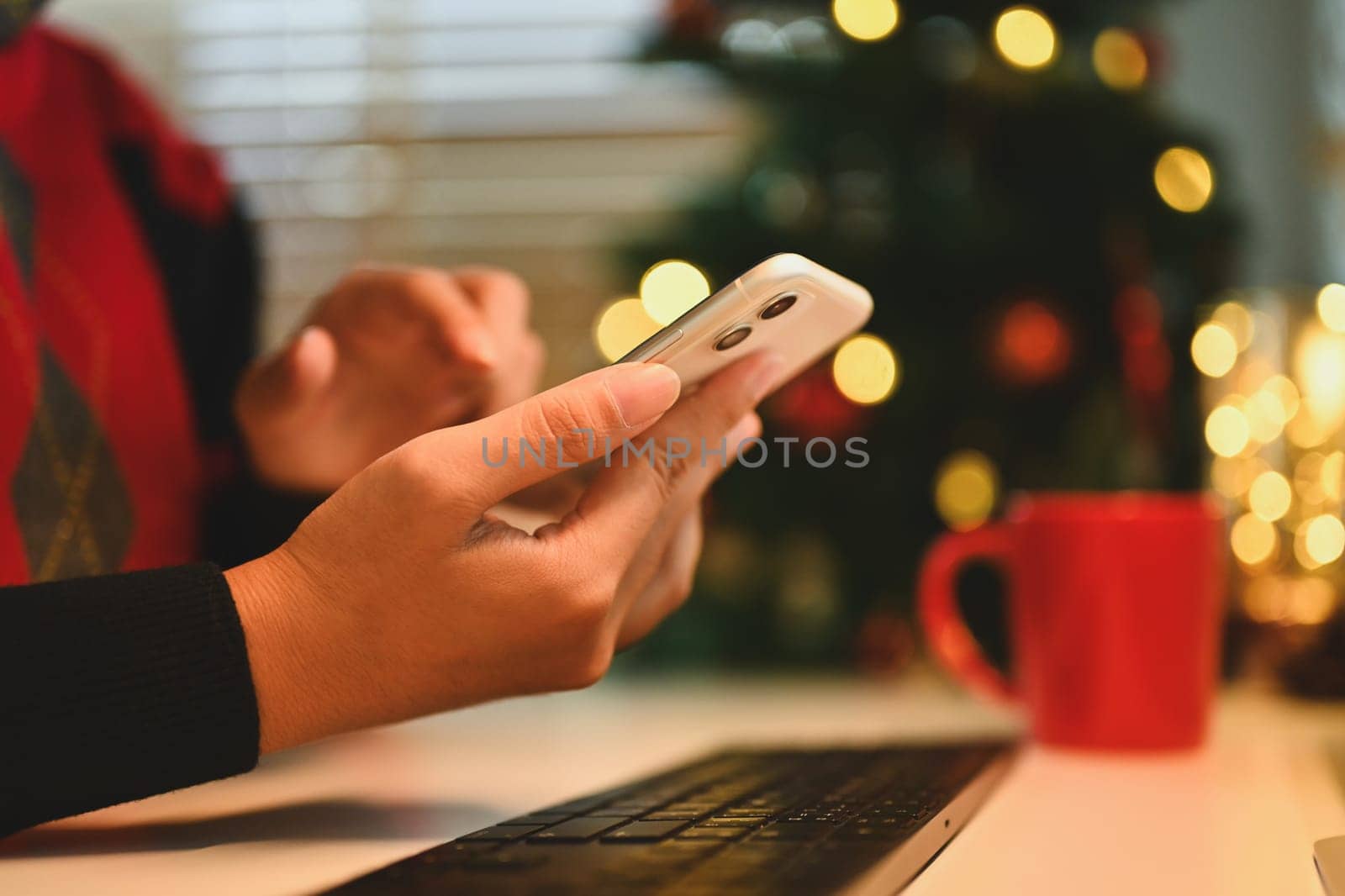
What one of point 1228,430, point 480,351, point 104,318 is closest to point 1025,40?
point 1228,430

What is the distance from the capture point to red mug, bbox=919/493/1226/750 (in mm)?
633

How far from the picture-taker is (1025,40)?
0.92 metres

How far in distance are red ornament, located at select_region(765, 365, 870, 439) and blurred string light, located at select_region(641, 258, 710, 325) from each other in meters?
0.12

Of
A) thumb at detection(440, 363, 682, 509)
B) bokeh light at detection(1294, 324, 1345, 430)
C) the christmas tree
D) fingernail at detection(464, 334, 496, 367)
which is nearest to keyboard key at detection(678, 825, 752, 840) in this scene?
thumb at detection(440, 363, 682, 509)

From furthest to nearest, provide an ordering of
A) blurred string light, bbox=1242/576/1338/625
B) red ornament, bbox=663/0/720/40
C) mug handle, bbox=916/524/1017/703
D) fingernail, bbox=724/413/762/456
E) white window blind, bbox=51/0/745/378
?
white window blind, bbox=51/0/745/378 → red ornament, bbox=663/0/720/40 → blurred string light, bbox=1242/576/1338/625 → mug handle, bbox=916/524/1017/703 → fingernail, bbox=724/413/762/456

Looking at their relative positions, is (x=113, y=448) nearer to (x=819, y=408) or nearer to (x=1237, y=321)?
(x=819, y=408)

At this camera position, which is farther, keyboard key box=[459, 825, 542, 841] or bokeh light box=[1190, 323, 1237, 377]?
bokeh light box=[1190, 323, 1237, 377]

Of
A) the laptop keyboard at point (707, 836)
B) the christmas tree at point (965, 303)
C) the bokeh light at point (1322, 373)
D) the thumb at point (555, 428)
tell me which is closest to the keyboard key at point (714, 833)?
the laptop keyboard at point (707, 836)

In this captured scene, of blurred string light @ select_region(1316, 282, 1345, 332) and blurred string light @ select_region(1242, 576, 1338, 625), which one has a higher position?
blurred string light @ select_region(1316, 282, 1345, 332)

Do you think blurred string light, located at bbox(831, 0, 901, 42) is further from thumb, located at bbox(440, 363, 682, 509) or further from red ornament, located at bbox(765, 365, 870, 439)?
thumb, located at bbox(440, 363, 682, 509)

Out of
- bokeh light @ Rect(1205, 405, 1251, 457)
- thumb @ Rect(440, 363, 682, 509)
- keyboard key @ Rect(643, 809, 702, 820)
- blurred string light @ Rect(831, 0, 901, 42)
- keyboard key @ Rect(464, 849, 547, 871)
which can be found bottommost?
keyboard key @ Rect(643, 809, 702, 820)

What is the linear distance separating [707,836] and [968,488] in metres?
0.64

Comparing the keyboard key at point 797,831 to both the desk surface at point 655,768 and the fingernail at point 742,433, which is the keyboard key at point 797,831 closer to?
the desk surface at point 655,768

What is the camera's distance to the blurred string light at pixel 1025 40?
0.91 metres
